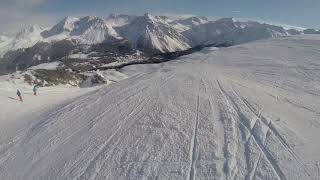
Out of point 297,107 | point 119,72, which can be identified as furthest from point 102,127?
point 119,72

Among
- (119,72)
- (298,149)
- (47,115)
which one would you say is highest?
(298,149)

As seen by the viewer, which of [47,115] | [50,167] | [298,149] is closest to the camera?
[298,149]

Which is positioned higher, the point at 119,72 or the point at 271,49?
the point at 271,49

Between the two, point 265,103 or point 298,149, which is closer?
point 298,149

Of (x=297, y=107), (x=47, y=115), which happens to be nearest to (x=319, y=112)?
(x=297, y=107)

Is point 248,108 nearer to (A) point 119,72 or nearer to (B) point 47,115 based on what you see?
(B) point 47,115

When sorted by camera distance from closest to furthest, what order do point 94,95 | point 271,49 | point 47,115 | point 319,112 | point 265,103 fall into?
point 319,112, point 265,103, point 47,115, point 94,95, point 271,49

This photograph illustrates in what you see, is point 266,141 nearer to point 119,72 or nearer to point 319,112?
point 319,112
